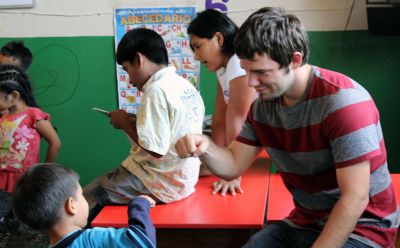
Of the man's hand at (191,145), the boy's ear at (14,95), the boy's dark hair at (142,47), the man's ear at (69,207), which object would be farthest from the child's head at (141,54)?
the man's ear at (69,207)

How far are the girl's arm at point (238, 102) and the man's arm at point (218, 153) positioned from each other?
23.3 inches

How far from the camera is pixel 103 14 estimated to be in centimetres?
346

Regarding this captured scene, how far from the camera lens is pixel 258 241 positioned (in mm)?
1619

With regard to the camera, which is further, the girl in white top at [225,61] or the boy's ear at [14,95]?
the boy's ear at [14,95]

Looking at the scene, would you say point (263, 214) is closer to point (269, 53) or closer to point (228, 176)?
point (228, 176)

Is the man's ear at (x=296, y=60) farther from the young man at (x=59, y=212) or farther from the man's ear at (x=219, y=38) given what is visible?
the man's ear at (x=219, y=38)

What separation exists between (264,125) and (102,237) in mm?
653

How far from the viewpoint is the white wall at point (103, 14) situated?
312 centimetres

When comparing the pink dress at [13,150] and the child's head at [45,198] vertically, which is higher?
the child's head at [45,198]

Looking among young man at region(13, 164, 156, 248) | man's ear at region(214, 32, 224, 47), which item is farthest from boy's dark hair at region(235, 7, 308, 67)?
man's ear at region(214, 32, 224, 47)

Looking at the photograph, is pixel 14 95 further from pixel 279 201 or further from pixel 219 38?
pixel 279 201

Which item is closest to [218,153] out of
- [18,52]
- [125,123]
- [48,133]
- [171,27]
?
Result: [125,123]

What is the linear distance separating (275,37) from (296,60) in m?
0.10

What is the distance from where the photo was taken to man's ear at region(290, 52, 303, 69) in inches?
56.1
